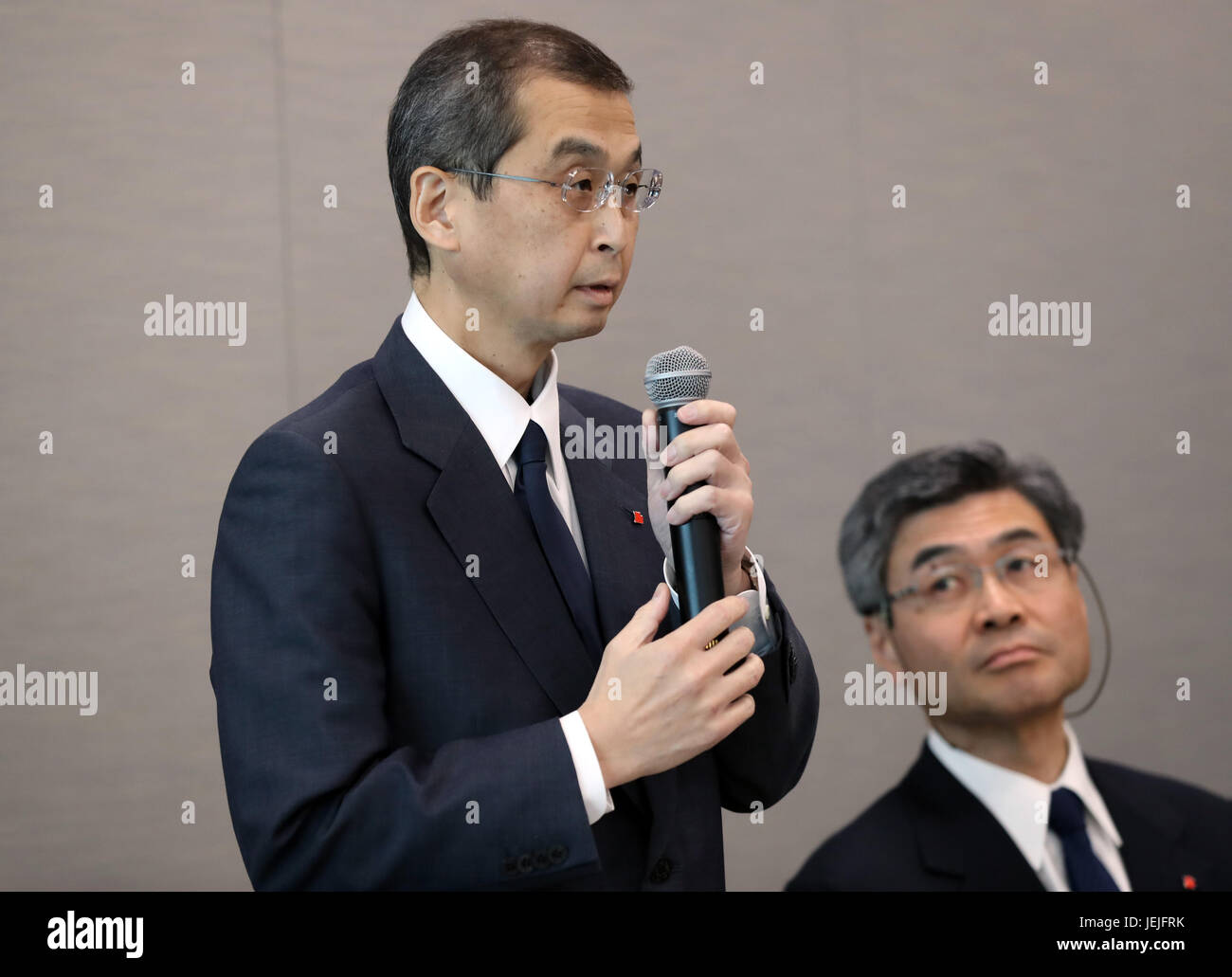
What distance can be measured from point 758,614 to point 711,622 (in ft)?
0.70

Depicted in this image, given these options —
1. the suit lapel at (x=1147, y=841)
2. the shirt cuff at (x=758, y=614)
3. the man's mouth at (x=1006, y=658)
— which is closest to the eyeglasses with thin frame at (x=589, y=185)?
the shirt cuff at (x=758, y=614)

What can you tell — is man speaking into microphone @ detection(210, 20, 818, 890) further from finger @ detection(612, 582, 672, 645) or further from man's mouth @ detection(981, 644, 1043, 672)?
man's mouth @ detection(981, 644, 1043, 672)

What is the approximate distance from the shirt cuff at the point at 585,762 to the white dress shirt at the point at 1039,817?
1.82ft

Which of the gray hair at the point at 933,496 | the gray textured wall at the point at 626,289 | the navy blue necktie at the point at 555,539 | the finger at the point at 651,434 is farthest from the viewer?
the gray textured wall at the point at 626,289

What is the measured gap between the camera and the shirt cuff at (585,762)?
1320 millimetres

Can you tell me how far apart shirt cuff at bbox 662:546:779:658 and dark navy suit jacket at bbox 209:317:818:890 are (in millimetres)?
34

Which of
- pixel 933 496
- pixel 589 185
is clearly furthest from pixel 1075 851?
pixel 589 185

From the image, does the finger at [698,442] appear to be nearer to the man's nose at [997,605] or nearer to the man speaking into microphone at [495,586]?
the man speaking into microphone at [495,586]

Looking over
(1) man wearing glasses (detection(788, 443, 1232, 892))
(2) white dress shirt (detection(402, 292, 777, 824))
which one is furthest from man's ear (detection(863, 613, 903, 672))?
(2) white dress shirt (detection(402, 292, 777, 824))

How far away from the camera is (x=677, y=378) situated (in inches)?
55.4

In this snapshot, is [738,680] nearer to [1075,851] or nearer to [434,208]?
[1075,851]

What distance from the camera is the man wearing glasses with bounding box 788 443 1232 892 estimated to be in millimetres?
1562

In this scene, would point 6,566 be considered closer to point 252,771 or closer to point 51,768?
point 51,768

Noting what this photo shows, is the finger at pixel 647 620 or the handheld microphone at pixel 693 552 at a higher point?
the handheld microphone at pixel 693 552
